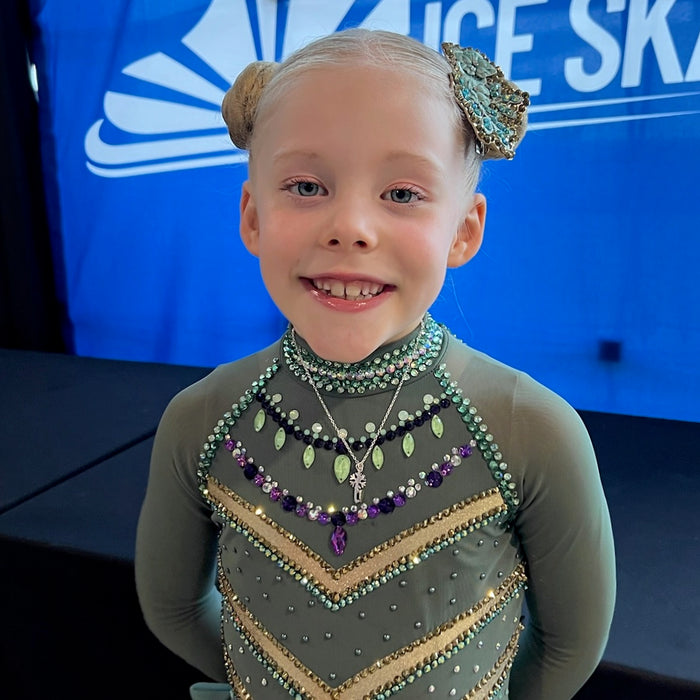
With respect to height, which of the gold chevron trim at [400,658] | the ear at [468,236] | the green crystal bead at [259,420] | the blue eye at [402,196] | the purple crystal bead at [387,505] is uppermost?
the blue eye at [402,196]

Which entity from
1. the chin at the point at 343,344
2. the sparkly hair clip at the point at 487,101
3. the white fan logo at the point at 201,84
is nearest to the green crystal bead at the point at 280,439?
the chin at the point at 343,344

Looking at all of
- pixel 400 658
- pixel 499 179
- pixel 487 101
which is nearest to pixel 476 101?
pixel 487 101

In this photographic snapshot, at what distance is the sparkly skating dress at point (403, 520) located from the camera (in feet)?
1.91

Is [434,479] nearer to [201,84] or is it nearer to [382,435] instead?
[382,435]

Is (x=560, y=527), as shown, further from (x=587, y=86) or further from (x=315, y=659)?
(x=587, y=86)

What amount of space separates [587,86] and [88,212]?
5.02 ft

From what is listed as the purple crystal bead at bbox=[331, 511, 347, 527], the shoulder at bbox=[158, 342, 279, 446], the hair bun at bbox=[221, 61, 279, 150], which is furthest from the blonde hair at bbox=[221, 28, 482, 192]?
the purple crystal bead at bbox=[331, 511, 347, 527]

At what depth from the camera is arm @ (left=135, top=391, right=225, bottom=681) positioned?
67cm

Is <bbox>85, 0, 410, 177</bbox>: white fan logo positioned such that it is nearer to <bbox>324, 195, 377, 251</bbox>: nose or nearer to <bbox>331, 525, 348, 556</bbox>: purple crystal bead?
<bbox>324, 195, 377, 251</bbox>: nose

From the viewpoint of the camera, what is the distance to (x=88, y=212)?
6.86 ft

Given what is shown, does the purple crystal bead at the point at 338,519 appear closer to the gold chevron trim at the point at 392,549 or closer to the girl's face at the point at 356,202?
the gold chevron trim at the point at 392,549

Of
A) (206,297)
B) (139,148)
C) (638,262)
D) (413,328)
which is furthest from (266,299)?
(413,328)

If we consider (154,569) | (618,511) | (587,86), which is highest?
(587,86)

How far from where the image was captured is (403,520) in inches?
23.0
